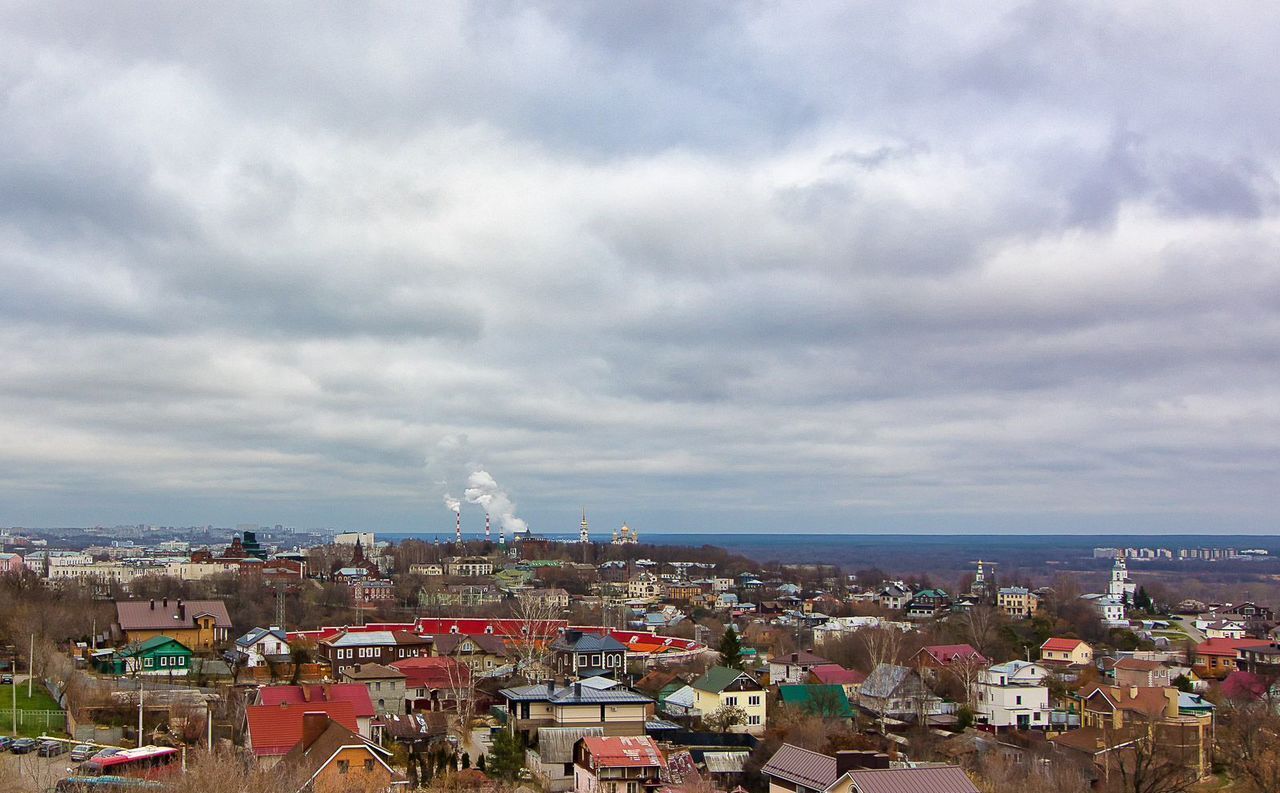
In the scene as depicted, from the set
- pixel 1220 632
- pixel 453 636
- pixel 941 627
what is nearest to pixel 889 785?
pixel 453 636

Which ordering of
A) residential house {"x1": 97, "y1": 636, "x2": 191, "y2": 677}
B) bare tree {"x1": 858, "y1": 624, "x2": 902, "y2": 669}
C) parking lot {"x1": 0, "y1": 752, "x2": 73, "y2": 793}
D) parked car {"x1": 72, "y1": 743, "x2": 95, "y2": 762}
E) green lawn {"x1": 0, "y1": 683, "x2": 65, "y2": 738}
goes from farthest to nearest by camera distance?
1. bare tree {"x1": 858, "y1": 624, "x2": 902, "y2": 669}
2. residential house {"x1": 97, "y1": 636, "x2": 191, "y2": 677}
3. green lawn {"x1": 0, "y1": 683, "x2": 65, "y2": 738}
4. parked car {"x1": 72, "y1": 743, "x2": 95, "y2": 762}
5. parking lot {"x1": 0, "y1": 752, "x2": 73, "y2": 793}

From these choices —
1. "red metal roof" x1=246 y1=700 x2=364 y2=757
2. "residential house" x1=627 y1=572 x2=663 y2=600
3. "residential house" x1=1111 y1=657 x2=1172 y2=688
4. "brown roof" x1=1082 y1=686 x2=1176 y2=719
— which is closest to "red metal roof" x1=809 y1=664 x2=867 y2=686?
"brown roof" x1=1082 y1=686 x2=1176 y2=719

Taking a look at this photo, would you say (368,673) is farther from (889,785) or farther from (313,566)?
(313,566)

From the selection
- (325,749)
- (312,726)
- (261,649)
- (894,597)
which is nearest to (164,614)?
(261,649)

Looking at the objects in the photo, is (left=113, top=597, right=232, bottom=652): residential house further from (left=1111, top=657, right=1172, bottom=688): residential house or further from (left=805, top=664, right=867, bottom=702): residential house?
(left=1111, top=657, right=1172, bottom=688): residential house

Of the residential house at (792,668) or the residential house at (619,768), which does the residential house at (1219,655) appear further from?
the residential house at (619,768)
